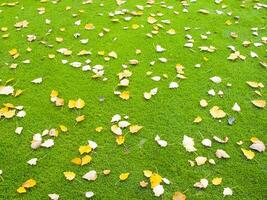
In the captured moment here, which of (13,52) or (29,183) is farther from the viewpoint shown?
(13,52)

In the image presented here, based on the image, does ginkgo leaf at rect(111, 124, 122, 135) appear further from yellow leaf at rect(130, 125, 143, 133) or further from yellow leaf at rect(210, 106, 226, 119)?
yellow leaf at rect(210, 106, 226, 119)

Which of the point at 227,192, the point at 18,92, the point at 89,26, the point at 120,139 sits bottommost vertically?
the point at 227,192

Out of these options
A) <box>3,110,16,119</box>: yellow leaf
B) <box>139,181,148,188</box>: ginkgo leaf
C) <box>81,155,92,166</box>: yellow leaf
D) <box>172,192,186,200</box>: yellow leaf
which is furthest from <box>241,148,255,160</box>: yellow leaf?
<box>3,110,16,119</box>: yellow leaf

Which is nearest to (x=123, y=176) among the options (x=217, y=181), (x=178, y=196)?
(x=178, y=196)

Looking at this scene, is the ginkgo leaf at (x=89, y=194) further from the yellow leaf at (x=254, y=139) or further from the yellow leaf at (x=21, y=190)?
the yellow leaf at (x=254, y=139)

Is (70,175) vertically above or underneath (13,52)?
underneath

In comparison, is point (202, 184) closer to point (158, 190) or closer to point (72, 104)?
point (158, 190)

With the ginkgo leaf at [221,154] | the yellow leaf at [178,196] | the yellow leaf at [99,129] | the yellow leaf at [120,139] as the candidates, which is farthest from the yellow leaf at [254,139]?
the yellow leaf at [99,129]

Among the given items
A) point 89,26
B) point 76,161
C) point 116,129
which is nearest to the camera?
point 76,161
